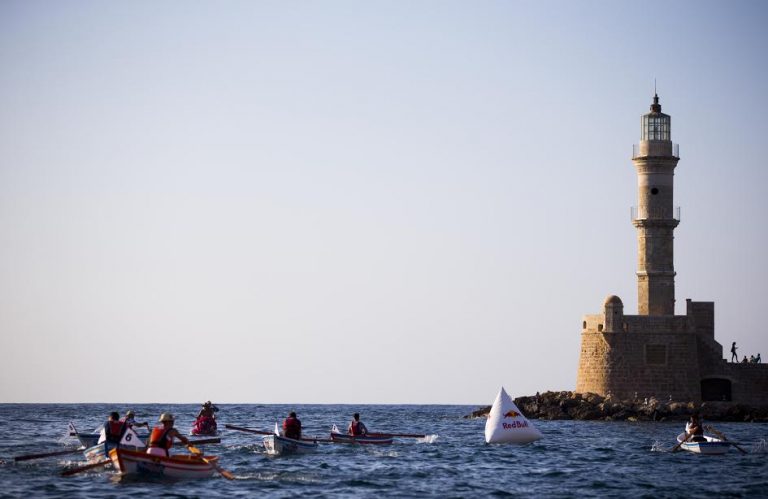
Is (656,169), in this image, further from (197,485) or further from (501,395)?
(197,485)

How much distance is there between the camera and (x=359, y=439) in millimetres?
52656

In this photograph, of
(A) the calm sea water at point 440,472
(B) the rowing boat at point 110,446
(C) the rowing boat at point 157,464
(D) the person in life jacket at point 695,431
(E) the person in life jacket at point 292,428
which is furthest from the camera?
(D) the person in life jacket at point 695,431

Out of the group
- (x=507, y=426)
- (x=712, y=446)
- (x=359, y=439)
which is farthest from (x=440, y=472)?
(x=712, y=446)

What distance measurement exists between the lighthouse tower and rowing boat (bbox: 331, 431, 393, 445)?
32739 mm

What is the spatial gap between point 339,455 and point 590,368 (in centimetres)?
3515

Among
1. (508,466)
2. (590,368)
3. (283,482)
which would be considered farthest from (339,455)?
(590,368)

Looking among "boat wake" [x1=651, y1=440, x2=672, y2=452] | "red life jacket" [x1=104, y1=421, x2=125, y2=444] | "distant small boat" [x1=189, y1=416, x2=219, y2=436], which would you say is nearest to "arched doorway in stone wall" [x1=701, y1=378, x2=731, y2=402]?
"boat wake" [x1=651, y1=440, x2=672, y2=452]

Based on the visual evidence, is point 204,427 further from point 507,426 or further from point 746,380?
point 746,380

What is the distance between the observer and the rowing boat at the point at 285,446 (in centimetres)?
4851

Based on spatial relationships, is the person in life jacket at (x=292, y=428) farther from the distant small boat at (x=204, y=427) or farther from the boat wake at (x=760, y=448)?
the boat wake at (x=760, y=448)

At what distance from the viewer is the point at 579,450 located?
5506cm

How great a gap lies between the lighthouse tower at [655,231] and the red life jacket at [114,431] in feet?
156

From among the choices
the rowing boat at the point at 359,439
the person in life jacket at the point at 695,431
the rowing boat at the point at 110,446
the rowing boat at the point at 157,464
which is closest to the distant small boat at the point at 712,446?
the person in life jacket at the point at 695,431

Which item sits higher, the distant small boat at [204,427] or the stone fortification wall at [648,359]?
the stone fortification wall at [648,359]
